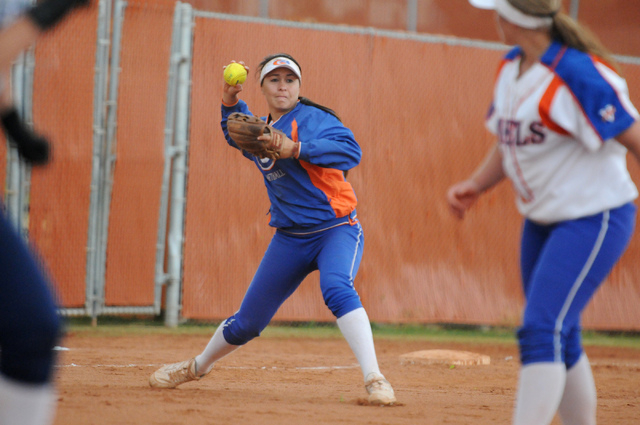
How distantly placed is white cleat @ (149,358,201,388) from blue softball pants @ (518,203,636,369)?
251cm

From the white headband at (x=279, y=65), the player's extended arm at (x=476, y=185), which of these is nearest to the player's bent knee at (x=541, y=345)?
the player's extended arm at (x=476, y=185)

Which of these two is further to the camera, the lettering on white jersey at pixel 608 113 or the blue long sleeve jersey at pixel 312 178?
the blue long sleeve jersey at pixel 312 178

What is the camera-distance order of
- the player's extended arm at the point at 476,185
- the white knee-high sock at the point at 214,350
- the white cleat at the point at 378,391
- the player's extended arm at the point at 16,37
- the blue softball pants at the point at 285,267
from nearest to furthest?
the player's extended arm at the point at 16,37
the player's extended arm at the point at 476,185
the white cleat at the point at 378,391
the blue softball pants at the point at 285,267
the white knee-high sock at the point at 214,350

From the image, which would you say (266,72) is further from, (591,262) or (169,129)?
(169,129)

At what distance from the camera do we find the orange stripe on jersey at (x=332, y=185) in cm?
460

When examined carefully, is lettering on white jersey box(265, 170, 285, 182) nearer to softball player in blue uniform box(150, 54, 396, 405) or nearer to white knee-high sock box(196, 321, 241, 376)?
softball player in blue uniform box(150, 54, 396, 405)

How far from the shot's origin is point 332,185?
464cm

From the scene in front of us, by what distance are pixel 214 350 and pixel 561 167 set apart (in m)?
2.60

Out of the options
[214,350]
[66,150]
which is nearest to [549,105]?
[214,350]

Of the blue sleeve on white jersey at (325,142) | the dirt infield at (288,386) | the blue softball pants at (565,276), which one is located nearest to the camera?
the blue softball pants at (565,276)

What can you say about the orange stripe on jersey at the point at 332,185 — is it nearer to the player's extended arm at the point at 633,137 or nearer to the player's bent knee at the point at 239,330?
the player's bent knee at the point at 239,330

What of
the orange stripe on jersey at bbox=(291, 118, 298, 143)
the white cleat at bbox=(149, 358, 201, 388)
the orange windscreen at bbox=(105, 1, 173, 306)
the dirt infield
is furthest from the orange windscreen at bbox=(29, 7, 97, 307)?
the orange stripe on jersey at bbox=(291, 118, 298, 143)

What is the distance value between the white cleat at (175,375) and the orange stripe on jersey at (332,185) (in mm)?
1311

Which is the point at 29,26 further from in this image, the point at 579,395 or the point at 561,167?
the point at 579,395
